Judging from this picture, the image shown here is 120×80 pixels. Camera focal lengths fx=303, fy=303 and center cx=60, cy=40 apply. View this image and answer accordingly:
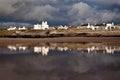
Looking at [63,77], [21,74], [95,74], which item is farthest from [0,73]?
[95,74]

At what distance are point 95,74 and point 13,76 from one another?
17.8 ft

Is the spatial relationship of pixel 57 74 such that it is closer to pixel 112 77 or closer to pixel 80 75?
pixel 80 75

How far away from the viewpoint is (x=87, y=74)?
20.3m

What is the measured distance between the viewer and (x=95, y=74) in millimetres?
20219

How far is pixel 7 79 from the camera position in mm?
18500

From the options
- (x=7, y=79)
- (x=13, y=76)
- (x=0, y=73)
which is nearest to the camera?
(x=7, y=79)

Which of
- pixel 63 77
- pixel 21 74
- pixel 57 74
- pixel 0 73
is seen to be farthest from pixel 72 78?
pixel 0 73

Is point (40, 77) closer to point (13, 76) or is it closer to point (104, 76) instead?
point (13, 76)

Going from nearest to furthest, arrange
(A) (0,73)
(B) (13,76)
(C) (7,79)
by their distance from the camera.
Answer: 1. (C) (7,79)
2. (B) (13,76)
3. (A) (0,73)

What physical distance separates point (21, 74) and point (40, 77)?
6.52 feet

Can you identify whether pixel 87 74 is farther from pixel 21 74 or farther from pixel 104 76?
pixel 21 74

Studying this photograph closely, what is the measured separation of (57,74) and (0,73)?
4.03 metres

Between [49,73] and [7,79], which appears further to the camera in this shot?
[49,73]

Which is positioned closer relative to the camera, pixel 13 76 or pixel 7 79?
pixel 7 79
